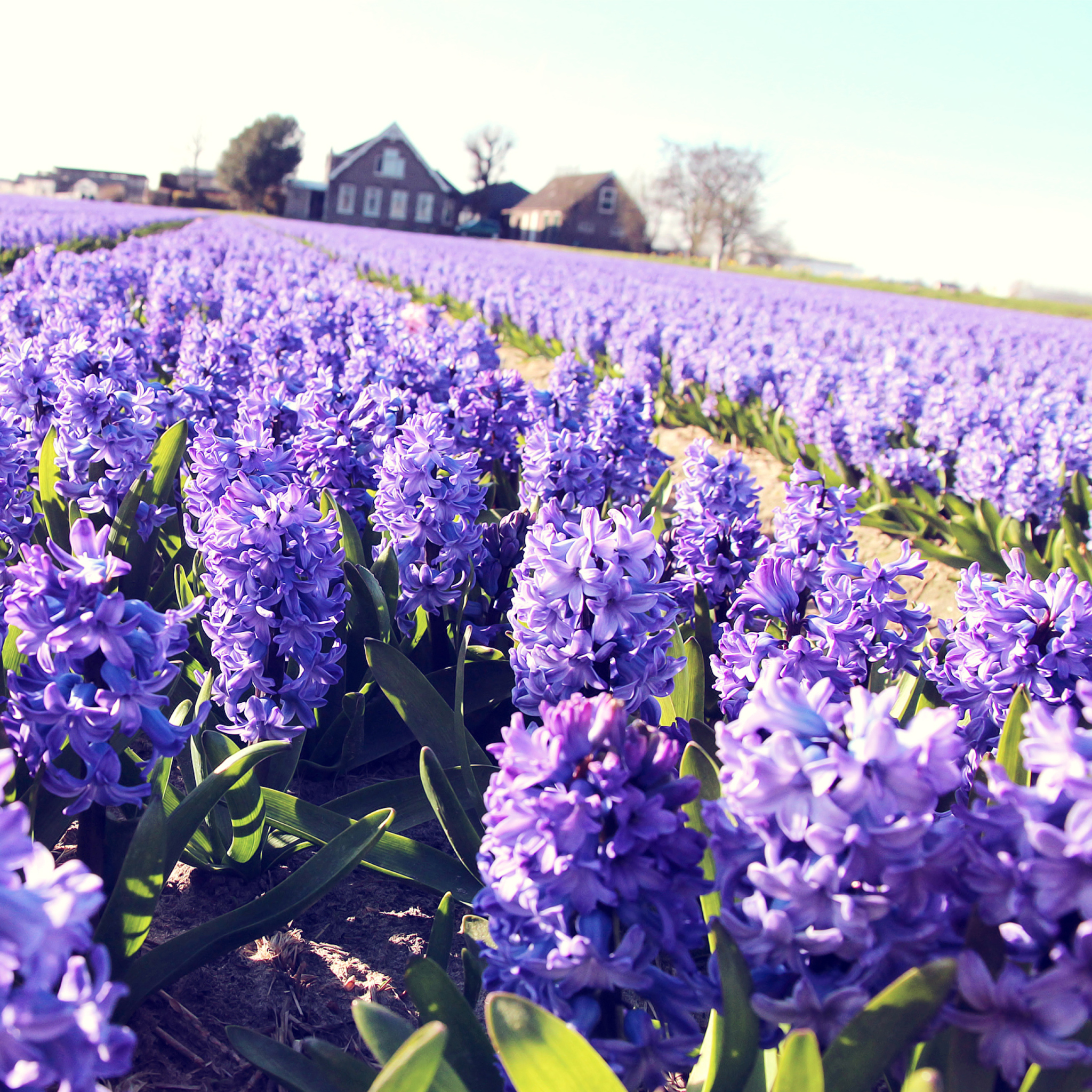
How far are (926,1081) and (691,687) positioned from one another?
1.25 m

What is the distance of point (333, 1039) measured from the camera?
1881 mm

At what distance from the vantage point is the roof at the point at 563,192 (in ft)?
234

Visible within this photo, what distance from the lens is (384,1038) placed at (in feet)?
4.37

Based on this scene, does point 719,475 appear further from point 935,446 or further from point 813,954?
point 935,446

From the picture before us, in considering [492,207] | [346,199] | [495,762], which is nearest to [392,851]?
[495,762]

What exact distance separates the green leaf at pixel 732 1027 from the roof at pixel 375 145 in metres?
67.7

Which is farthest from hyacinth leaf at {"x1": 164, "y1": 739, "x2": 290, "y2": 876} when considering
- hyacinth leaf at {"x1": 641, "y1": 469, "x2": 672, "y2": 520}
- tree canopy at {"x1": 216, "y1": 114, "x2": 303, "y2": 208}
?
tree canopy at {"x1": 216, "y1": 114, "x2": 303, "y2": 208}

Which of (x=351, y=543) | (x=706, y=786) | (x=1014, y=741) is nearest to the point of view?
(x=706, y=786)

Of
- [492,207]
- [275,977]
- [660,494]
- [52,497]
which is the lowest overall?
[275,977]

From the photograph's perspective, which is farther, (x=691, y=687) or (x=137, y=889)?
(x=691, y=687)

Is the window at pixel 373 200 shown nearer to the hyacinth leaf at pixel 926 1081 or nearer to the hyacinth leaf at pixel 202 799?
the hyacinth leaf at pixel 202 799

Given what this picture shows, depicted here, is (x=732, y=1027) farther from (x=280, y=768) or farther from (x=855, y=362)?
(x=855, y=362)

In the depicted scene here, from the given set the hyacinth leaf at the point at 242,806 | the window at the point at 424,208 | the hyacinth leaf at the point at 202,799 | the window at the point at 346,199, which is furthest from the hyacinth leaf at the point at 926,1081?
the window at the point at 424,208

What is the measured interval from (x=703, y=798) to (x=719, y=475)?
174cm
